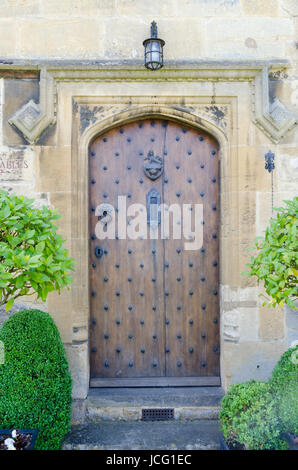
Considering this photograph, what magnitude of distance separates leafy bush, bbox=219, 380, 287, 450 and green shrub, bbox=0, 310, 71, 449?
109cm

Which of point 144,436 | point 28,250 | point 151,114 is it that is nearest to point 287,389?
point 144,436

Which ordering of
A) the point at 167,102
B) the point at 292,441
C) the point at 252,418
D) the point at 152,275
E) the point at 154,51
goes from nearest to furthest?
the point at 292,441 → the point at 252,418 → the point at 154,51 → the point at 167,102 → the point at 152,275

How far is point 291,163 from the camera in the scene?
3.54 meters

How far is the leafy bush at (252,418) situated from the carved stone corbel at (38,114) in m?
2.51

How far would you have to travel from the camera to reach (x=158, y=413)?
3447 millimetres

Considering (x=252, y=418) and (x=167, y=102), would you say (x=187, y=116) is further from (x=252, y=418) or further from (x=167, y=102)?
(x=252, y=418)

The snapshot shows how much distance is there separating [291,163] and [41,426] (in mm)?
2751

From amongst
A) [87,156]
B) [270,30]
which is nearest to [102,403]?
[87,156]

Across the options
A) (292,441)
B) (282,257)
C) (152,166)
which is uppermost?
(152,166)

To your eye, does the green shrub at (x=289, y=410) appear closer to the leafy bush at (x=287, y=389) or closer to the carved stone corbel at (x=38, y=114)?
the leafy bush at (x=287, y=389)

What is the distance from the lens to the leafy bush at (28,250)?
232 cm

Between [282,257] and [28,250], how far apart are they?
58.8 inches

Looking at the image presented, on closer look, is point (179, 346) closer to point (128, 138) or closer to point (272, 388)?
point (272, 388)

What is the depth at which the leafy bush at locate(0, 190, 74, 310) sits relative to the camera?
7.61 ft
